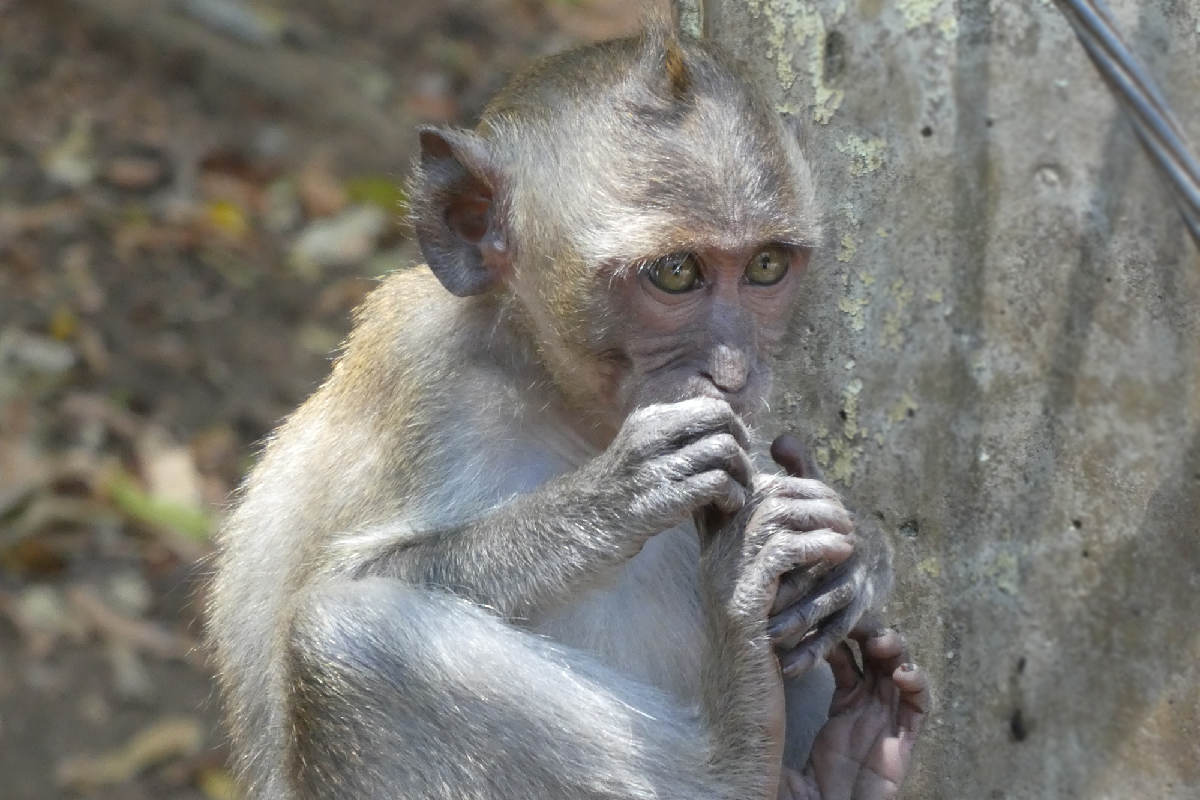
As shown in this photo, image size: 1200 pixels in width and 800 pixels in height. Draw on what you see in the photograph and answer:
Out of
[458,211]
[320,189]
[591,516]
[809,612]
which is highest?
[458,211]

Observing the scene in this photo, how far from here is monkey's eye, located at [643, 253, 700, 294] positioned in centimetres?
308

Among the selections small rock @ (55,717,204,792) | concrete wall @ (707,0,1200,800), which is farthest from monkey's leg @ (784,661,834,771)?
small rock @ (55,717,204,792)

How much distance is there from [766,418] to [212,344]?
490 cm

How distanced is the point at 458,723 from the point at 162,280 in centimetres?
567

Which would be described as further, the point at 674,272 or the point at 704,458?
the point at 674,272

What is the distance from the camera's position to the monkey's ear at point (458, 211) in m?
3.38

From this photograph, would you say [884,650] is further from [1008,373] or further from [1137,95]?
[1137,95]

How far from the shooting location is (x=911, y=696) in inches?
124

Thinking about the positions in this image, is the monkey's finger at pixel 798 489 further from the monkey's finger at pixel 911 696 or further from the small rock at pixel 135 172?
the small rock at pixel 135 172

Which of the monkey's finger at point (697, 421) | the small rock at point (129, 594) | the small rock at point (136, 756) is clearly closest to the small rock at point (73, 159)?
the small rock at point (129, 594)

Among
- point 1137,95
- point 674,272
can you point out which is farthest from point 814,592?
point 1137,95

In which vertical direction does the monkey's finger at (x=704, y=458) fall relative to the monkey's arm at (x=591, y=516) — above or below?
above

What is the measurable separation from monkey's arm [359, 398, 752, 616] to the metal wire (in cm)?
98

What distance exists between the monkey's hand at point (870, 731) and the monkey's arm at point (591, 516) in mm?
564
